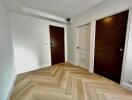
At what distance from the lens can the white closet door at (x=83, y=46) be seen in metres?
3.02

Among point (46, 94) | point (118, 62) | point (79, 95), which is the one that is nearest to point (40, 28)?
point (46, 94)

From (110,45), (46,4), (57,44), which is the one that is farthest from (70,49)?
(46,4)

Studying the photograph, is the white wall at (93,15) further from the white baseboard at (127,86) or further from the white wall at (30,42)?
the white wall at (30,42)

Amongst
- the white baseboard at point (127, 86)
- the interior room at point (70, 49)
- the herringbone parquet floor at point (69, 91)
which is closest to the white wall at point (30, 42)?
the interior room at point (70, 49)

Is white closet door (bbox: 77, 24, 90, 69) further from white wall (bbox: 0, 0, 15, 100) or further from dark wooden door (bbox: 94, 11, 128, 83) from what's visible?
white wall (bbox: 0, 0, 15, 100)

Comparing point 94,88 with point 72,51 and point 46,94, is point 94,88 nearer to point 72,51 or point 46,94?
point 46,94

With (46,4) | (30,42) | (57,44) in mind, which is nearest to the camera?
(46,4)

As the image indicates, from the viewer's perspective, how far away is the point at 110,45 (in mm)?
2172

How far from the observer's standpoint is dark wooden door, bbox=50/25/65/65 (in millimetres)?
3669

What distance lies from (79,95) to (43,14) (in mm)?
2939

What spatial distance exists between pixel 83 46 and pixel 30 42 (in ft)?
7.21

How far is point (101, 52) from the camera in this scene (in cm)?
245

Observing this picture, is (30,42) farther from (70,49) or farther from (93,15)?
(93,15)

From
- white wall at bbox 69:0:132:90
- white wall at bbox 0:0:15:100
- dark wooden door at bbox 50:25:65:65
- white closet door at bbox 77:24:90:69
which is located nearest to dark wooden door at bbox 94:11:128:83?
white wall at bbox 69:0:132:90
